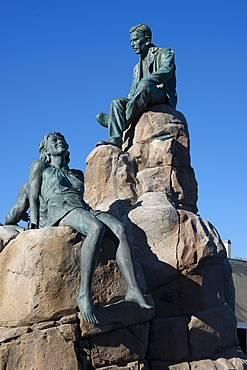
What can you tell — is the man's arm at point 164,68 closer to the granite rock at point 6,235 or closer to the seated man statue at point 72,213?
the seated man statue at point 72,213

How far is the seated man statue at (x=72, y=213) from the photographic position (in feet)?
14.8

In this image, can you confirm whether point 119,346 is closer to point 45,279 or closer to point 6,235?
point 45,279

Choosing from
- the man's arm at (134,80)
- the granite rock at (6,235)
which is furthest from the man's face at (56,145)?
the man's arm at (134,80)

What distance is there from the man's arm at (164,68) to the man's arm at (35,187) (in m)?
2.75

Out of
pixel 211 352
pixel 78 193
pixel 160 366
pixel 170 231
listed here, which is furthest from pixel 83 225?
pixel 211 352

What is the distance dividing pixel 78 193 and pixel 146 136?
213cm

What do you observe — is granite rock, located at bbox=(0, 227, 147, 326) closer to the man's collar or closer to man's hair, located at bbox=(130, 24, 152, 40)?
the man's collar

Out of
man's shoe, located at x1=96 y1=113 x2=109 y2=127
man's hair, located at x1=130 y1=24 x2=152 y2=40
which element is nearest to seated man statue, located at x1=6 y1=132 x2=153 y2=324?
man's shoe, located at x1=96 y1=113 x2=109 y2=127

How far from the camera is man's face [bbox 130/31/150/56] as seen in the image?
309 inches

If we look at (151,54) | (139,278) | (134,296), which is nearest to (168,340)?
(139,278)

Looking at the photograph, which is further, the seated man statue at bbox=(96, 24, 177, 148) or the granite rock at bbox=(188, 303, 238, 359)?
the seated man statue at bbox=(96, 24, 177, 148)

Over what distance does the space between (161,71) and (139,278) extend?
3.60 meters

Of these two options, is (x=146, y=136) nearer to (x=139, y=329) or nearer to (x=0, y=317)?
(x=139, y=329)

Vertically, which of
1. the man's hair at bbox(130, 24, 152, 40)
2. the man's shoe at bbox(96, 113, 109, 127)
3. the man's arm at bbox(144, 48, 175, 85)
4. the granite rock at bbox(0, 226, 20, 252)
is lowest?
the granite rock at bbox(0, 226, 20, 252)
